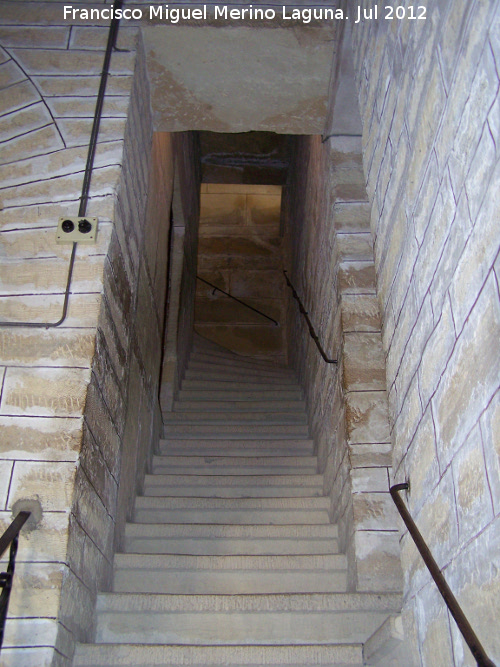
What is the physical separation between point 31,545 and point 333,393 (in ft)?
6.73

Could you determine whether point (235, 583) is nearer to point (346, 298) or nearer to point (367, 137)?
point (346, 298)

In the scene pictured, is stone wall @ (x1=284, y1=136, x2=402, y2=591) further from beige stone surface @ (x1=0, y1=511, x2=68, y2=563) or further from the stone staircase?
beige stone surface @ (x1=0, y1=511, x2=68, y2=563)

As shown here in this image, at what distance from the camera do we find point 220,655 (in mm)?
2385

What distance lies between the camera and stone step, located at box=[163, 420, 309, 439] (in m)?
4.93

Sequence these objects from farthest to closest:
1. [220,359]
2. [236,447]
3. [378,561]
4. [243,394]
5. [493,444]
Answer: [220,359], [243,394], [236,447], [378,561], [493,444]

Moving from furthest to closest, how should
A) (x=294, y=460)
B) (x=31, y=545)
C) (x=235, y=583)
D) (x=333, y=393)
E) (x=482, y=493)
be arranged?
(x=294, y=460) < (x=333, y=393) < (x=235, y=583) < (x=31, y=545) < (x=482, y=493)

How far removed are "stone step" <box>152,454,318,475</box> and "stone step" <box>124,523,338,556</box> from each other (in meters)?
0.77

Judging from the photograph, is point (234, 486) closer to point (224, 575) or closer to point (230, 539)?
point (230, 539)

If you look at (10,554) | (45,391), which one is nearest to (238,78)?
(45,391)

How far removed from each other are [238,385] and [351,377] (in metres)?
2.82

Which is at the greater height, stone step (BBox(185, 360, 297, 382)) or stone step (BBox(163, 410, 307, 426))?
stone step (BBox(185, 360, 297, 382))

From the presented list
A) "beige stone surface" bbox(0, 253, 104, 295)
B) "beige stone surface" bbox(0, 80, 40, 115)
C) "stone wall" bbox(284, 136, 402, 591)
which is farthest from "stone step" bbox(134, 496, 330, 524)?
"beige stone surface" bbox(0, 80, 40, 115)

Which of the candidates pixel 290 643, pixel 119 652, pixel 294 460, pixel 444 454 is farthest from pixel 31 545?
pixel 294 460

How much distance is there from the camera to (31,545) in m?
2.25
